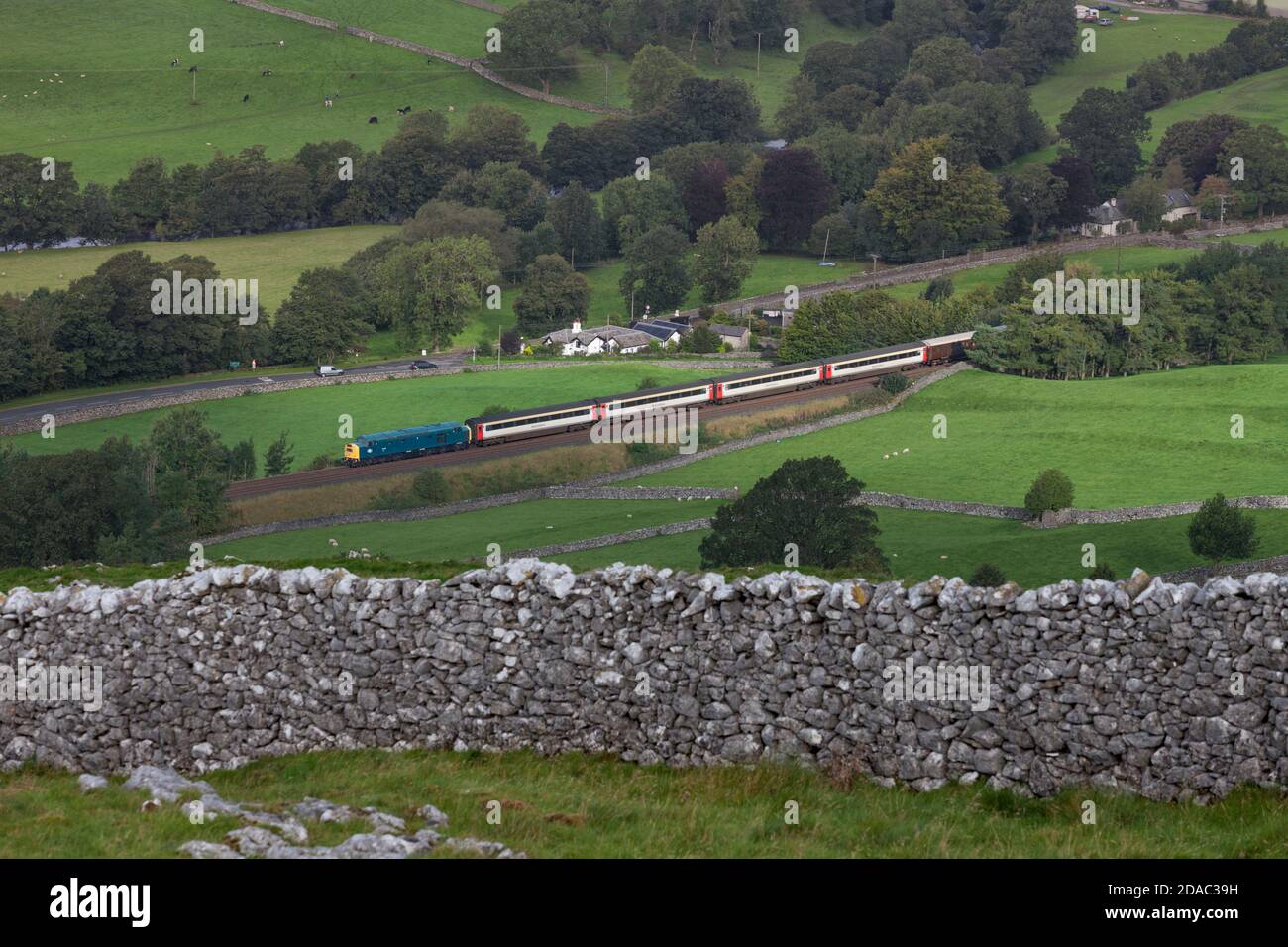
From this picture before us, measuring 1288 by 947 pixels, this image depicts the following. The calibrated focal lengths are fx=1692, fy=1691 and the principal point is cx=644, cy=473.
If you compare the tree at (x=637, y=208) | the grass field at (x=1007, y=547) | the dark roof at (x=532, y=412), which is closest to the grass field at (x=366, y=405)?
the dark roof at (x=532, y=412)

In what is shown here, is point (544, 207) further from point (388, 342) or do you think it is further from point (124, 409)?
point (124, 409)

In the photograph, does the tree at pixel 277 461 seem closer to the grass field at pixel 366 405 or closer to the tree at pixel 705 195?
the grass field at pixel 366 405

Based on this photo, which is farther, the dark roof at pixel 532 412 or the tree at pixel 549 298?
the tree at pixel 549 298

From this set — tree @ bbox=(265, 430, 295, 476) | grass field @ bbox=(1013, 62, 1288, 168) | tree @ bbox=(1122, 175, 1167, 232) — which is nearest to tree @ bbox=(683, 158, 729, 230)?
grass field @ bbox=(1013, 62, 1288, 168)

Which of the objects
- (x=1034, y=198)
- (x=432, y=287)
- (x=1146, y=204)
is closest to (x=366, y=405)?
(x=432, y=287)

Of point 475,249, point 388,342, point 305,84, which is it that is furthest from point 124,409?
point 305,84

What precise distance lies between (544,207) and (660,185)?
11.2 metres

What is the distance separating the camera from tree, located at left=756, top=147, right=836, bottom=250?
156 m

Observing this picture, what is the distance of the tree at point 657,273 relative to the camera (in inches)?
5428

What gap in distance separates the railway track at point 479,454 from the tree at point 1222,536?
34951 millimetres

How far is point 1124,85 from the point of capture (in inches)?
7746

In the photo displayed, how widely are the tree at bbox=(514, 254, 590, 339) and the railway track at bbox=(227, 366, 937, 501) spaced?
31322mm

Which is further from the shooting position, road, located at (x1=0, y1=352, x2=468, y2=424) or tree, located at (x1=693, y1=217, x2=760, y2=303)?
tree, located at (x1=693, y1=217, x2=760, y2=303)

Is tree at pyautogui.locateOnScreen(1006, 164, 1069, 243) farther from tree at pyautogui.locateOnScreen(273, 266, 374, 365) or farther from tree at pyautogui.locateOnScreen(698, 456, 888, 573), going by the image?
tree at pyautogui.locateOnScreen(698, 456, 888, 573)
